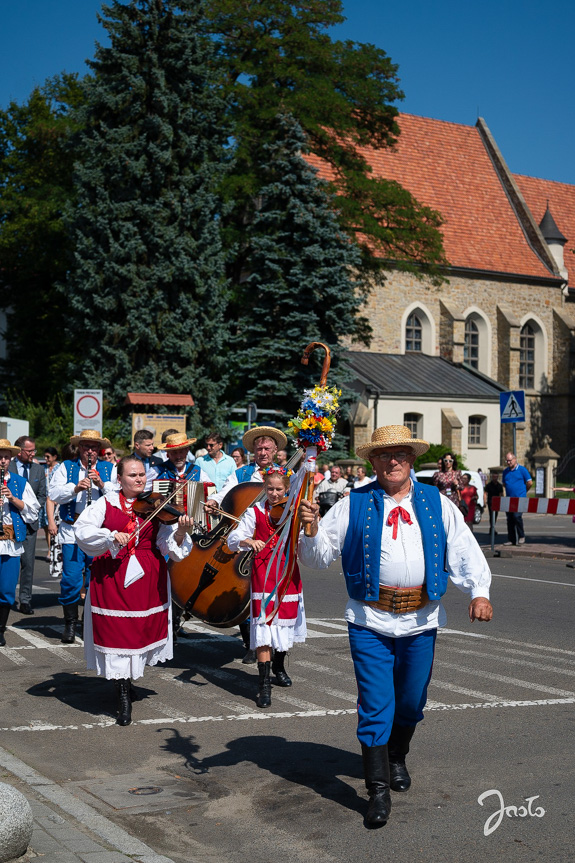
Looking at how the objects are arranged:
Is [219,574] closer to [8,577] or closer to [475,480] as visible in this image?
[8,577]

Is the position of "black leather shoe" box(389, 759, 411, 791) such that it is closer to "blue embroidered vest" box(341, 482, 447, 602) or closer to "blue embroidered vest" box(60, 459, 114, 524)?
"blue embroidered vest" box(341, 482, 447, 602)

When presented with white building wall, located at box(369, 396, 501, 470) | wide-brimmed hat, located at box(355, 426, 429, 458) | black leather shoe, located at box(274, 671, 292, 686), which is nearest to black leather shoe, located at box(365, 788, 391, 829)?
wide-brimmed hat, located at box(355, 426, 429, 458)

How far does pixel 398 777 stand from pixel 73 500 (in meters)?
5.74

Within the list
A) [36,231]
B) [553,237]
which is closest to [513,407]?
[36,231]

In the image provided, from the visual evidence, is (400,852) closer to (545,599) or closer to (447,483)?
(545,599)

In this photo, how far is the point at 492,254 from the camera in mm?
49094

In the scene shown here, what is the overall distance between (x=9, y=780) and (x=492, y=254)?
1812 inches

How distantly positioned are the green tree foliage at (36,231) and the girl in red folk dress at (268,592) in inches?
1023

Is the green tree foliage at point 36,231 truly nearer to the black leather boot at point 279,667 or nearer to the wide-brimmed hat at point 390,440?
the black leather boot at point 279,667

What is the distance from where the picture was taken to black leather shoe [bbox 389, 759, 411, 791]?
547 centimetres

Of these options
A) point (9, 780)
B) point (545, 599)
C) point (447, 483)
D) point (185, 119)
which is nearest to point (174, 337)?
point (185, 119)

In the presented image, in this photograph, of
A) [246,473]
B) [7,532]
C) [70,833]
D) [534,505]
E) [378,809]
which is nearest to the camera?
[70,833]

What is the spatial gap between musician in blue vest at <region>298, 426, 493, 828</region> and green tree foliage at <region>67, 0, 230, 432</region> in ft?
86.4

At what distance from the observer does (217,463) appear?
484 inches
